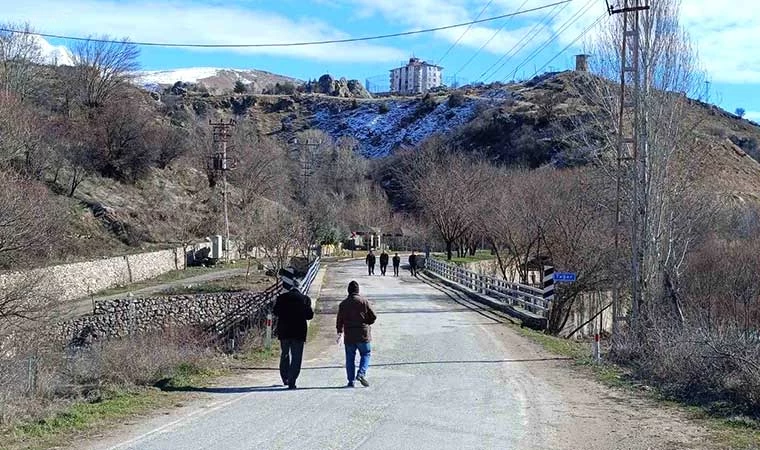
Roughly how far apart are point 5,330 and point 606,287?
81.9ft

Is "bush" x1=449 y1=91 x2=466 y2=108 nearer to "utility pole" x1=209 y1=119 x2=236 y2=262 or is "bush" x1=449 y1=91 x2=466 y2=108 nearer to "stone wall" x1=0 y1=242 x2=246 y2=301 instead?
"utility pole" x1=209 y1=119 x2=236 y2=262

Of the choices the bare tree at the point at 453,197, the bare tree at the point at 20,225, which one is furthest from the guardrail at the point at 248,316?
the bare tree at the point at 453,197

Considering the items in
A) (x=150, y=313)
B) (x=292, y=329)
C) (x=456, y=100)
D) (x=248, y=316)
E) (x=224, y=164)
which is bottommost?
(x=150, y=313)

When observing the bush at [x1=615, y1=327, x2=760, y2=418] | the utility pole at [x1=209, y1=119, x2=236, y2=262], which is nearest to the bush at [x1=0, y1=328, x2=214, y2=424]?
the bush at [x1=615, y1=327, x2=760, y2=418]

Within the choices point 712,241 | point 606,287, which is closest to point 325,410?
point 606,287

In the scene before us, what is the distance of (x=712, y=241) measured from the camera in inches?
1719

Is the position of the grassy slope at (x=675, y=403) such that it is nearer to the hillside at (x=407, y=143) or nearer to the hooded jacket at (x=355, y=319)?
the hooded jacket at (x=355, y=319)

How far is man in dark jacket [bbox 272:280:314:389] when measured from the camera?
12836 mm

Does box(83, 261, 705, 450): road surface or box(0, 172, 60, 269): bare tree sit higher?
box(0, 172, 60, 269): bare tree

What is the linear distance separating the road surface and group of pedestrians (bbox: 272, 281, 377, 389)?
320 mm

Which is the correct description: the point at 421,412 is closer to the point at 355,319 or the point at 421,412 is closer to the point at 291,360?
the point at 355,319

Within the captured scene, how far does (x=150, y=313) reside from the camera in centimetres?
4075

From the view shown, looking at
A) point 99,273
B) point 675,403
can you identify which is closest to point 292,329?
point 675,403

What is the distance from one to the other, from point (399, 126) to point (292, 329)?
171 metres
